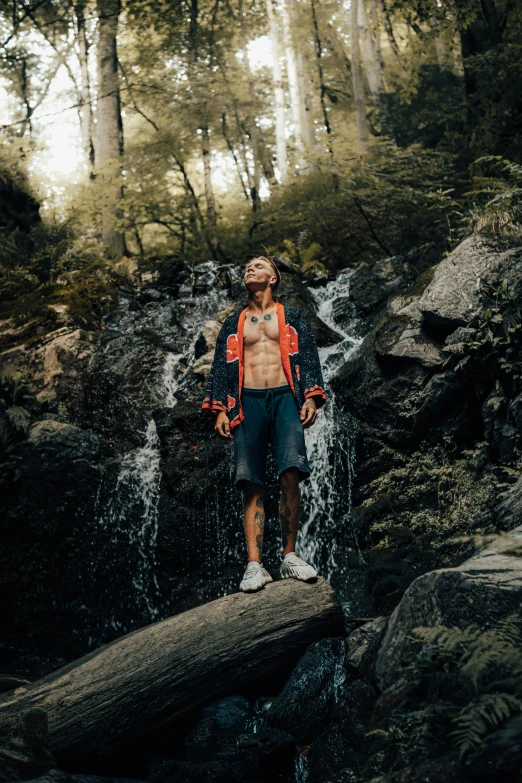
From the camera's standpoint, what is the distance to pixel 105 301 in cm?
1355

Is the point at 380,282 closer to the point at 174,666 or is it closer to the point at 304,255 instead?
the point at 304,255

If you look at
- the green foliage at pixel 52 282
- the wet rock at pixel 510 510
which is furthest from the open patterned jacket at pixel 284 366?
the green foliage at pixel 52 282

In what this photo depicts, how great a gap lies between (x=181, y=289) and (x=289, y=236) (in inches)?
170

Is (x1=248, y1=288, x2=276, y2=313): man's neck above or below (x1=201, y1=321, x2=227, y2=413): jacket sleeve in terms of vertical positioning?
above

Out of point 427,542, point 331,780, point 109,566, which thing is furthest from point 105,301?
point 331,780

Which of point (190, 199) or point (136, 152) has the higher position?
point (136, 152)

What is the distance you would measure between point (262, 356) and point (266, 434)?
665mm

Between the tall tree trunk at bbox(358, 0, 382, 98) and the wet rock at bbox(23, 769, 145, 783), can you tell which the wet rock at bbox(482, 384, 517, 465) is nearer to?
the wet rock at bbox(23, 769, 145, 783)

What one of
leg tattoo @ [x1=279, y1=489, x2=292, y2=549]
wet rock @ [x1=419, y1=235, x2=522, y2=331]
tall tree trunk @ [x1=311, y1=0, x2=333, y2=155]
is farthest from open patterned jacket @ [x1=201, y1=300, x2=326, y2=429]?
tall tree trunk @ [x1=311, y1=0, x2=333, y2=155]

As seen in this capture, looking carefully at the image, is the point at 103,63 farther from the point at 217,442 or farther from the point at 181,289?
the point at 217,442

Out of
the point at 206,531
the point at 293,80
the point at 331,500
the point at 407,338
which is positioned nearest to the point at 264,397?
the point at 331,500

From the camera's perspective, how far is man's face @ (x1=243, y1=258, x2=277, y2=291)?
18.7ft

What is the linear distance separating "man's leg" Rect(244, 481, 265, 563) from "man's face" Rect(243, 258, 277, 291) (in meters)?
1.69

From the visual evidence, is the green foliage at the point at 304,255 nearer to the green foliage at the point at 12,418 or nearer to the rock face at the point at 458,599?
the green foliage at the point at 12,418
